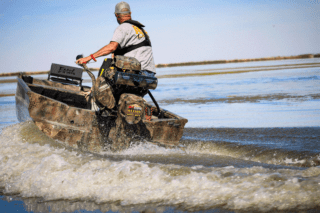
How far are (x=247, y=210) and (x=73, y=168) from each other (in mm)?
2186

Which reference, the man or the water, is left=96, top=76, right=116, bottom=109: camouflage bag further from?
the water

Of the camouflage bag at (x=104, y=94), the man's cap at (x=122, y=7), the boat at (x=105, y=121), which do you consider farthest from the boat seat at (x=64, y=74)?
the camouflage bag at (x=104, y=94)

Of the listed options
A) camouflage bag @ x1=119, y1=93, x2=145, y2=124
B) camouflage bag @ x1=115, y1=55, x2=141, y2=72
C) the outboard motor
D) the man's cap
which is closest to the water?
camouflage bag @ x1=119, y1=93, x2=145, y2=124

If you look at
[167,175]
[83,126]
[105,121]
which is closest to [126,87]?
[105,121]

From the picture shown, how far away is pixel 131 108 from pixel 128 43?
111cm

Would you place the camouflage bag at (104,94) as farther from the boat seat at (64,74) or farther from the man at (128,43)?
the boat seat at (64,74)

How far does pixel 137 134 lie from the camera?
16.2 ft

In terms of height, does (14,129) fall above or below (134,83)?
below

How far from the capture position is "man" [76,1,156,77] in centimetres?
464

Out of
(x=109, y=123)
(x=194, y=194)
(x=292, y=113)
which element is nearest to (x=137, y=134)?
(x=109, y=123)

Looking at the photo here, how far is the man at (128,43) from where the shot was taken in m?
4.64

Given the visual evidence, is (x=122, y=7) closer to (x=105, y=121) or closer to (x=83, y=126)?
(x=105, y=121)

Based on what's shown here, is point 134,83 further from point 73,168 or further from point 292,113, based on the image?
point 292,113

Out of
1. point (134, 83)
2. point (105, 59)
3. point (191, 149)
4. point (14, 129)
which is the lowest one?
point (191, 149)
